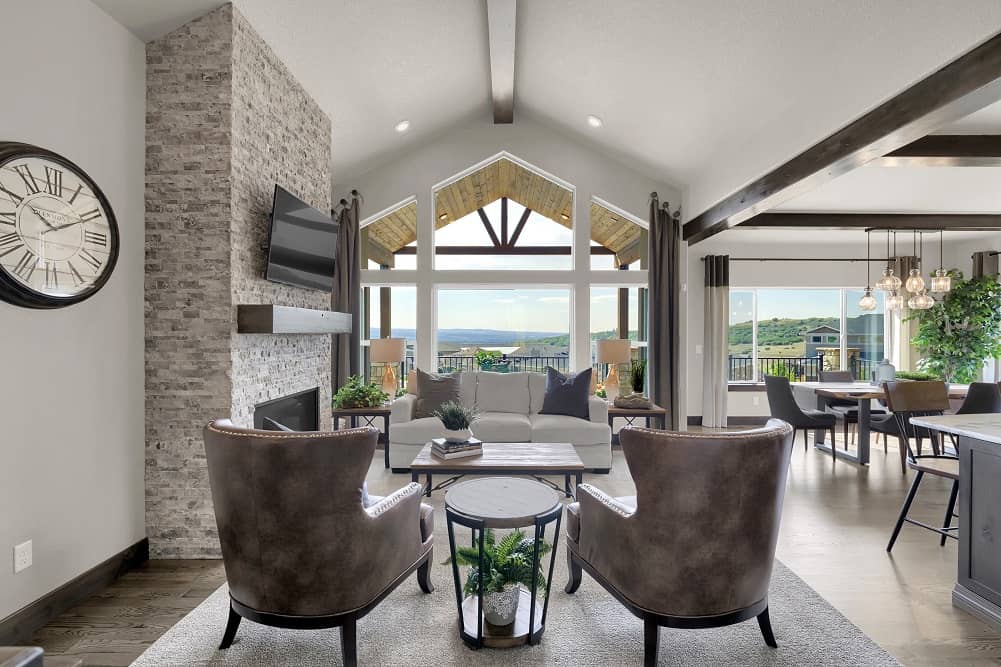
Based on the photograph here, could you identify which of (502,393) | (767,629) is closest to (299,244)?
(502,393)

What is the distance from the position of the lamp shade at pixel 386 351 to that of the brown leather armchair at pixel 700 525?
12.9ft

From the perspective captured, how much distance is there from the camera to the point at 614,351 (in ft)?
18.7

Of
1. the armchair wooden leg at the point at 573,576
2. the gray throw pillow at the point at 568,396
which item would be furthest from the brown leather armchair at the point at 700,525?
the gray throw pillow at the point at 568,396

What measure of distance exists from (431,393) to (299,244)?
192cm

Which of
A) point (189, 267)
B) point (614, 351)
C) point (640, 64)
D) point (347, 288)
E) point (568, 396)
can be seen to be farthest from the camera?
point (347, 288)

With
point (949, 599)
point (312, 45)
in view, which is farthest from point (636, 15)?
point (949, 599)

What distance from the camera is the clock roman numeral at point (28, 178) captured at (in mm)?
2199

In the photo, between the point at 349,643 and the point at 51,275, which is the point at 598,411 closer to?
the point at 349,643

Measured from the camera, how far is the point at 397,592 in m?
2.64

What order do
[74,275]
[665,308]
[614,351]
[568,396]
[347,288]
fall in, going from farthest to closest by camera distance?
1. [665,308]
2. [347,288]
3. [614,351]
4. [568,396]
5. [74,275]

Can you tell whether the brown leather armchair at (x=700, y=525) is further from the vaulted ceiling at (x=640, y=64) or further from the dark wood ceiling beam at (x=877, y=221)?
the dark wood ceiling beam at (x=877, y=221)

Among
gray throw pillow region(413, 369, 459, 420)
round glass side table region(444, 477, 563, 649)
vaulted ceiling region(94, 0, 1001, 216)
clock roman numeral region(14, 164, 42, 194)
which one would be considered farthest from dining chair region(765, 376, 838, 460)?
clock roman numeral region(14, 164, 42, 194)

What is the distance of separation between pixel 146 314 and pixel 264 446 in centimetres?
178

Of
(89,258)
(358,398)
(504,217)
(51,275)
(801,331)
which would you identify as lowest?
(358,398)
